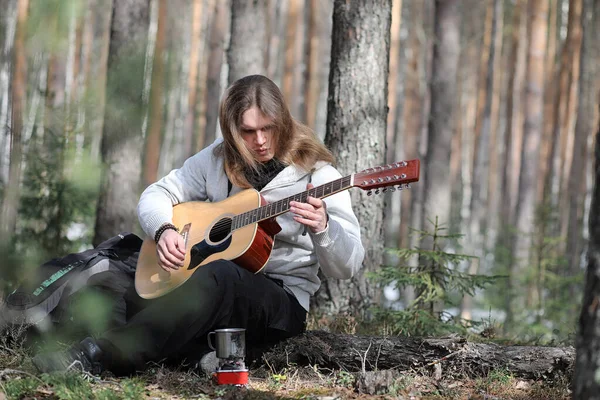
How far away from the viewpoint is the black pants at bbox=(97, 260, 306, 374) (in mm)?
3471

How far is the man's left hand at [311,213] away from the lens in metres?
3.40

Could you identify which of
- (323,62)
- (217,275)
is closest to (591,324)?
(217,275)

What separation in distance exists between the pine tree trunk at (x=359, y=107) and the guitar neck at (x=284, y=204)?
1650 mm

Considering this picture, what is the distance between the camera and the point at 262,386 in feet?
11.7

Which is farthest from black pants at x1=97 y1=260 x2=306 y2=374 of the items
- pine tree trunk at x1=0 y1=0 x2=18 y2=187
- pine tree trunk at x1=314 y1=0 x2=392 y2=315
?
pine tree trunk at x1=314 y1=0 x2=392 y2=315

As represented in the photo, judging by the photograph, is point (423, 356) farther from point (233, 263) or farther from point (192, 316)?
point (192, 316)

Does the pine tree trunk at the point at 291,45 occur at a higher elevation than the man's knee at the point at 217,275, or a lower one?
higher

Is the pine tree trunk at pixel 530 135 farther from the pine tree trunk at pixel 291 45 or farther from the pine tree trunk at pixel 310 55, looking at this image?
the pine tree trunk at pixel 291 45

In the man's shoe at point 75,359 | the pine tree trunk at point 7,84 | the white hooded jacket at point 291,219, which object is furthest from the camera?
the white hooded jacket at point 291,219

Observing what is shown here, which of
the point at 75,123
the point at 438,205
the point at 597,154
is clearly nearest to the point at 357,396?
the point at 597,154

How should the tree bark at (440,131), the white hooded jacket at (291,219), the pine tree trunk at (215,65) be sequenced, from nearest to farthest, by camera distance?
1. the white hooded jacket at (291,219)
2. the tree bark at (440,131)
3. the pine tree trunk at (215,65)

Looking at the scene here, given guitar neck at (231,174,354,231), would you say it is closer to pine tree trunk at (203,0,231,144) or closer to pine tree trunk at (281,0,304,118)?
pine tree trunk at (203,0,231,144)

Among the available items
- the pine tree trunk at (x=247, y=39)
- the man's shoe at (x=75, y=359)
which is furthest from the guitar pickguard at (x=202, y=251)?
the pine tree trunk at (x=247, y=39)

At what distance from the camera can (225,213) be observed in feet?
12.7
